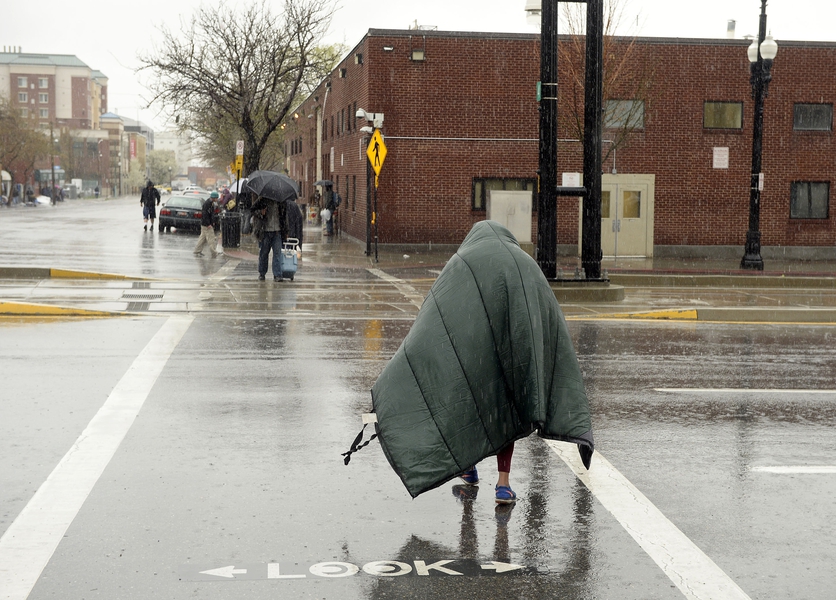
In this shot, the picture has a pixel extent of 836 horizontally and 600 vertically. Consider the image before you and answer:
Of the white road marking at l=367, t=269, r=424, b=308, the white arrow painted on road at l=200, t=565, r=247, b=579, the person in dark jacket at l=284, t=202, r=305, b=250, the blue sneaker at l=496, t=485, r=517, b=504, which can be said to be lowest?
the white arrow painted on road at l=200, t=565, r=247, b=579

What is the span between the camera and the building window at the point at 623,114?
2975 cm

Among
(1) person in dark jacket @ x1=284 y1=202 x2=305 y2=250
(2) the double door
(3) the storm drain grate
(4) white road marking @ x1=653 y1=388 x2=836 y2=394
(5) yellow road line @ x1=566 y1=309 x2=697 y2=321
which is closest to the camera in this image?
(4) white road marking @ x1=653 y1=388 x2=836 y2=394

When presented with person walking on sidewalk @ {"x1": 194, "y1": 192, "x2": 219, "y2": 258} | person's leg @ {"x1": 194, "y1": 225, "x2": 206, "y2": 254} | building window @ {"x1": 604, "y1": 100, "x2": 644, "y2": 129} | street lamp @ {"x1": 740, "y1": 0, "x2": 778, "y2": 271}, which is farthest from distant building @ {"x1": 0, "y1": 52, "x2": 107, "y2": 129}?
street lamp @ {"x1": 740, "y1": 0, "x2": 778, "y2": 271}

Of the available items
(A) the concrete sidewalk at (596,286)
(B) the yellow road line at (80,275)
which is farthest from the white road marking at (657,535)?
(B) the yellow road line at (80,275)

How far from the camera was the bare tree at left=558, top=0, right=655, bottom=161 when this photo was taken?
95.1 feet

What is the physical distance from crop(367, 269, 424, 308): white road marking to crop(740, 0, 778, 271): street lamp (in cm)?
915

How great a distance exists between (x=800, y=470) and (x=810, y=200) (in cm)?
2706

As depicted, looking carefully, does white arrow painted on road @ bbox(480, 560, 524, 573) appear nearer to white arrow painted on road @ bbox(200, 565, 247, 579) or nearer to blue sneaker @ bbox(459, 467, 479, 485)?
white arrow painted on road @ bbox(200, 565, 247, 579)

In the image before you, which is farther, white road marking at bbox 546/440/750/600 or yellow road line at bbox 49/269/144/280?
yellow road line at bbox 49/269/144/280

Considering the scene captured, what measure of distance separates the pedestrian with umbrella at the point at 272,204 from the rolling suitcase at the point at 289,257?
0.11 metres

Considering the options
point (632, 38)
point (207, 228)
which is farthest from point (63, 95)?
point (632, 38)

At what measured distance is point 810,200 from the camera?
3156 centimetres

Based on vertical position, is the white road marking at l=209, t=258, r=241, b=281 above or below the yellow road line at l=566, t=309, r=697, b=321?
above

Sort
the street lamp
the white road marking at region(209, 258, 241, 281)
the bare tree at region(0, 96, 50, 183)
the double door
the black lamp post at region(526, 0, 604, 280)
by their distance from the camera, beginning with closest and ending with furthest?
the black lamp post at region(526, 0, 604, 280)
the white road marking at region(209, 258, 241, 281)
the street lamp
the double door
the bare tree at region(0, 96, 50, 183)
